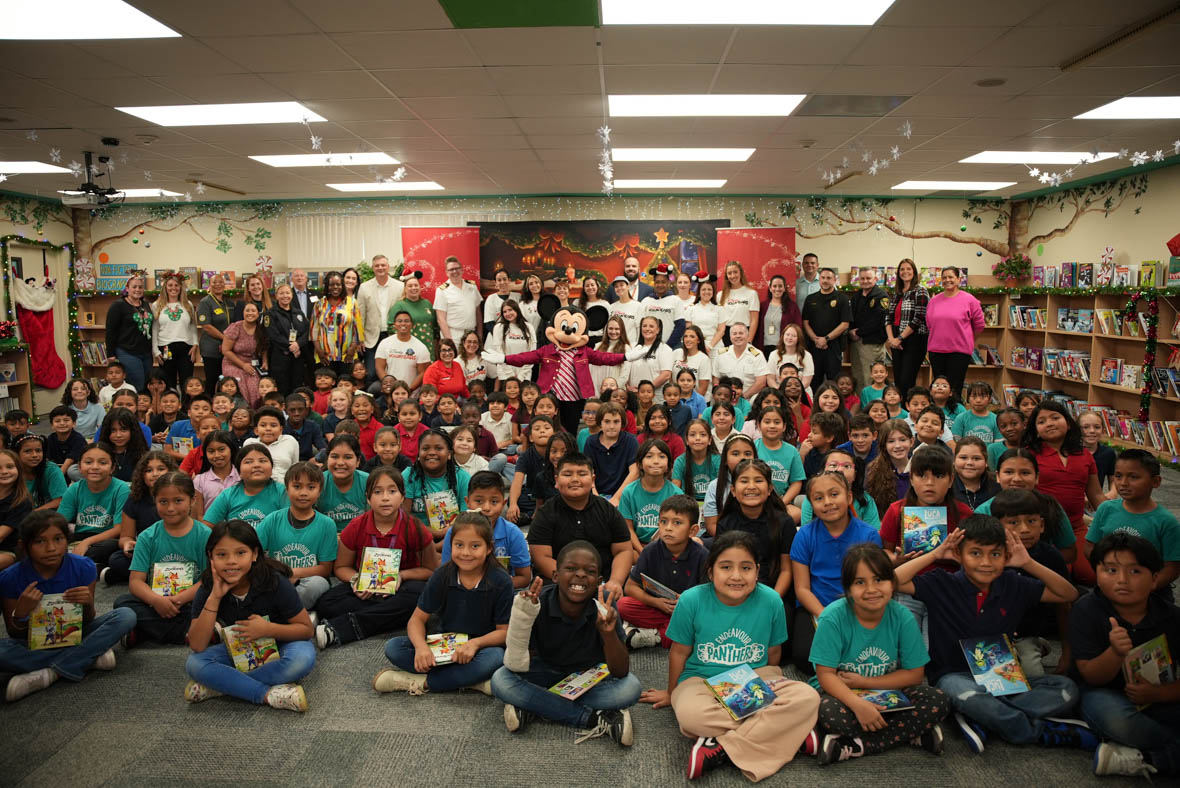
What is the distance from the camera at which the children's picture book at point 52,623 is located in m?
2.91

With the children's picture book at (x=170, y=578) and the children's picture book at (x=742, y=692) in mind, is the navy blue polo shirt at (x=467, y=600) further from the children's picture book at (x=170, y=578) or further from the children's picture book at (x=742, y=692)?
the children's picture book at (x=170, y=578)

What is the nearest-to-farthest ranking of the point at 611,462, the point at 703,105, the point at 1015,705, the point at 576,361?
the point at 1015,705, the point at 611,462, the point at 703,105, the point at 576,361

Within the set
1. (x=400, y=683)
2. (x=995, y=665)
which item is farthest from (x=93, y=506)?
(x=995, y=665)

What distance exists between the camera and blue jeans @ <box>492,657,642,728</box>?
8.55 ft

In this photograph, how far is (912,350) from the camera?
732cm

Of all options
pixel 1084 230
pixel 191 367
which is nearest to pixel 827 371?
pixel 1084 230

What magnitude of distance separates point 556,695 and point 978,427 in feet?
12.7

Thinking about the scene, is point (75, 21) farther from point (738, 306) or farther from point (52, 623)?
point (738, 306)

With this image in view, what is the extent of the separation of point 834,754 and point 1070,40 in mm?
3925

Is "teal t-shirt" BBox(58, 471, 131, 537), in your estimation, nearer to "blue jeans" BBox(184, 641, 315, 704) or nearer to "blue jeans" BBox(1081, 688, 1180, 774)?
"blue jeans" BBox(184, 641, 315, 704)

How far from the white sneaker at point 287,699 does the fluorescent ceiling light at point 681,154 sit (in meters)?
5.53

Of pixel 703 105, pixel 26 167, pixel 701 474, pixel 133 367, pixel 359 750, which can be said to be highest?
pixel 26 167

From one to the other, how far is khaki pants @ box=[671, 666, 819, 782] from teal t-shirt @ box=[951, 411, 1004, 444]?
3295 millimetres

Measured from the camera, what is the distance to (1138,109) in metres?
5.40
